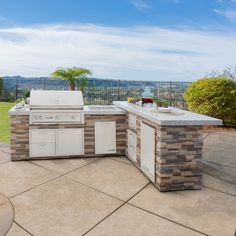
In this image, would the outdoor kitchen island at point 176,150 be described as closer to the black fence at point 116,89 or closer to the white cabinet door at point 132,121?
the white cabinet door at point 132,121

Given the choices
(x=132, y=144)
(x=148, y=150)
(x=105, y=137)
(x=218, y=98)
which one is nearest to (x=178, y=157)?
(x=148, y=150)

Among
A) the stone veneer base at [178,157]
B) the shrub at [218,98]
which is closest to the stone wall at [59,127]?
the stone veneer base at [178,157]

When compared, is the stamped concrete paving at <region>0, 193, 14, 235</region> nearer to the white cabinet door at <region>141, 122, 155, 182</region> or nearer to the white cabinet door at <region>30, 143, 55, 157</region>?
the white cabinet door at <region>30, 143, 55, 157</region>

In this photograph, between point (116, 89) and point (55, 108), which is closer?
point (55, 108)

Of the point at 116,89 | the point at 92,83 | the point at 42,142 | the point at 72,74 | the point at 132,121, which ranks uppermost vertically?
the point at 72,74

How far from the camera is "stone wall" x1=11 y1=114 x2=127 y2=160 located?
4047 mm

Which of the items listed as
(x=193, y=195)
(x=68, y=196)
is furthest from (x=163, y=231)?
(x=68, y=196)

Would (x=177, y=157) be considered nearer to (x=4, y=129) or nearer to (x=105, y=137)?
(x=105, y=137)

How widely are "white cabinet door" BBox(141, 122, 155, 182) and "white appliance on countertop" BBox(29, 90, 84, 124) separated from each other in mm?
1273

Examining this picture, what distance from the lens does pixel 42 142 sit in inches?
163

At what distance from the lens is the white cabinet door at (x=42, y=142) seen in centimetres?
409

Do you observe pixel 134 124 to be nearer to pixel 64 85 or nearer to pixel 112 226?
pixel 112 226

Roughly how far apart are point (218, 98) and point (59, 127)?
4986 mm

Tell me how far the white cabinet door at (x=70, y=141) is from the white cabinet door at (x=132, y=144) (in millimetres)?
842
